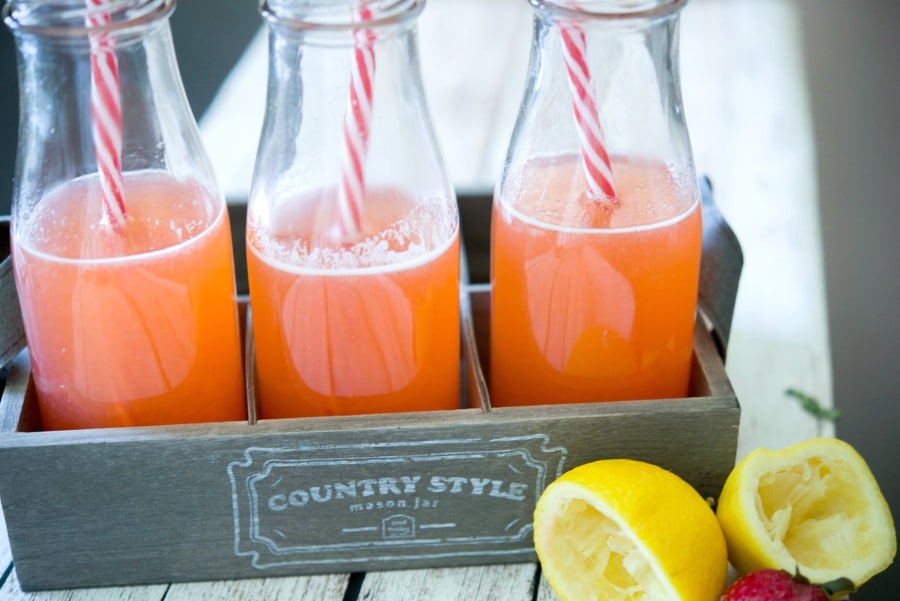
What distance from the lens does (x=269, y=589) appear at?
81 centimetres

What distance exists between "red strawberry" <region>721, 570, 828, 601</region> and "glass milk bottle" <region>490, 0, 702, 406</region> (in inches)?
7.4

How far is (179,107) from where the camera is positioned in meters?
0.77

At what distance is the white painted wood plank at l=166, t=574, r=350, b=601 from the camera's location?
2.64 feet

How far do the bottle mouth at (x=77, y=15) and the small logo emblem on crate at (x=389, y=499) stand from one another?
30cm

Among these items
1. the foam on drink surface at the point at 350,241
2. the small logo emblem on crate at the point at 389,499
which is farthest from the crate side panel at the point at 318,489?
the foam on drink surface at the point at 350,241

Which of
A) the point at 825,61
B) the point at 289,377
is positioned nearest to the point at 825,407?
the point at 289,377

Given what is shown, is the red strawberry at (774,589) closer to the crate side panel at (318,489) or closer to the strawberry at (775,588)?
the strawberry at (775,588)

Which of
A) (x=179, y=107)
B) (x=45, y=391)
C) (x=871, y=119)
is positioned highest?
(x=179, y=107)

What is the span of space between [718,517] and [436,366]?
233 millimetres

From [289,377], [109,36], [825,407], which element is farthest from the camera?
[825,407]

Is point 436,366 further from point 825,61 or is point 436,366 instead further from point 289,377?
point 825,61

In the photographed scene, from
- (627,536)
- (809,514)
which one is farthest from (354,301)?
(809,514)

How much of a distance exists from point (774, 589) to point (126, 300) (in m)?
0.47

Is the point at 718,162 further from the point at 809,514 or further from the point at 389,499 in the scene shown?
the point at 389,499
